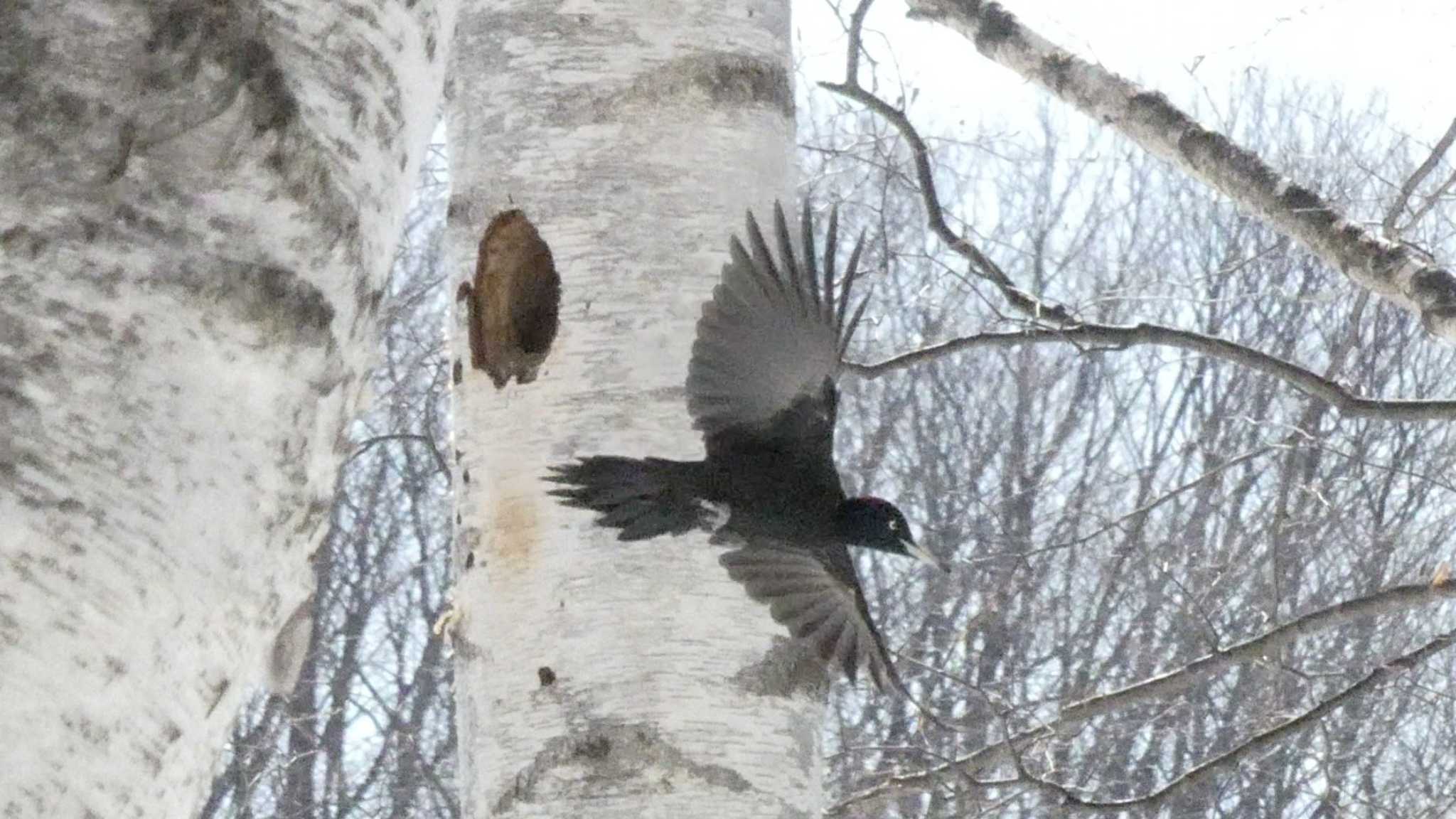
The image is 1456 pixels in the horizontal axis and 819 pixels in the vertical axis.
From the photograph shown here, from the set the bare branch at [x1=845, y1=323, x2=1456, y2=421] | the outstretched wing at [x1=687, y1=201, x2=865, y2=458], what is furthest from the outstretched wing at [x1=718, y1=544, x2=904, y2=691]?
the bare branch at [x1=845, y1=323, x2=1456, y2=421]

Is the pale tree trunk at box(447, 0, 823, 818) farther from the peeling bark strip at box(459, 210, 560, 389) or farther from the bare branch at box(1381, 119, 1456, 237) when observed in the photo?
the bare branch at box(1381, 119, 1456, 237)

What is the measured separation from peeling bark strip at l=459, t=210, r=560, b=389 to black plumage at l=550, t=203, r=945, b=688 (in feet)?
0.42

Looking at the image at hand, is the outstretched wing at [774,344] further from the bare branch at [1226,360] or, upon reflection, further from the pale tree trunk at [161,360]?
the pale tree trunk at [161,360]

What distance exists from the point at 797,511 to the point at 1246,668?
4.41 m

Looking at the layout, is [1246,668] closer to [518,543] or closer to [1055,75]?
[1055,75]

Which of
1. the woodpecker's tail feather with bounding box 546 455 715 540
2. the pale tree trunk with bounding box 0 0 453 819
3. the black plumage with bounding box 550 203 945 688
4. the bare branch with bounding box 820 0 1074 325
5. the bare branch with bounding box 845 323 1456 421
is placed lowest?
the pale tree trunk with bounding box 0 0 453 819

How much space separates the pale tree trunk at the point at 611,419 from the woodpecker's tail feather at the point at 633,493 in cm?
2

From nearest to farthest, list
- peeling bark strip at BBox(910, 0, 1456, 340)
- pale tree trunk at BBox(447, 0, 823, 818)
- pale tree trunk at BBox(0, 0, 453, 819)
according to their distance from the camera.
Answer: pale tree trunk at BBox(0, 0, 453, 819) → pale tree trunk at BBox(447, 0, 823, 818) → peeling bark strip at BBox(910, 0, 1456, 340)

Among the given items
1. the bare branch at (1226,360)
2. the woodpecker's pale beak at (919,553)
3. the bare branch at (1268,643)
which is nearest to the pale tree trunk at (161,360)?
the woodpecker's pale beak at (919,553)

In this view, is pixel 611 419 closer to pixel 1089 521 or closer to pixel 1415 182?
pixel 1415 182

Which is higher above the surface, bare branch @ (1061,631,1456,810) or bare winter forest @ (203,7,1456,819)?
bare winter forest @ (203,7,1456,819)

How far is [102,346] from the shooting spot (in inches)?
19.9

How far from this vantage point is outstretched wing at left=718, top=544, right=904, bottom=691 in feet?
5.26

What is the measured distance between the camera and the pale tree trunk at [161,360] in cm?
49
